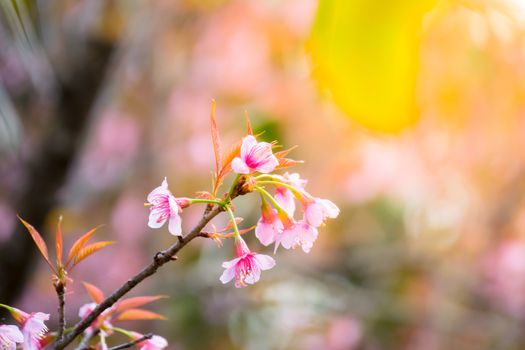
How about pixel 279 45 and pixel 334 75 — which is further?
pixel 279 45

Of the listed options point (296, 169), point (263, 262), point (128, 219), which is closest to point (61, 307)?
point (263, 262)

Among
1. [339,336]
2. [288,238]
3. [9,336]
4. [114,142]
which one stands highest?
[114,142]

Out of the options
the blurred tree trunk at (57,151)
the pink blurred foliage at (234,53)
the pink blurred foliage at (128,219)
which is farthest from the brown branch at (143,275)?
the pink blurred foliage at (128,219)

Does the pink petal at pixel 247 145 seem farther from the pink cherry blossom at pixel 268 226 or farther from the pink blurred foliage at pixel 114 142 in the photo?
the pink blurred foliage at pixel 114 142

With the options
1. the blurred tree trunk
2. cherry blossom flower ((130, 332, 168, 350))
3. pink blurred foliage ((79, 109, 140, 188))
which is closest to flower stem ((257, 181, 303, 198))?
cherry blossom flower ((130, 332, 168, 350))

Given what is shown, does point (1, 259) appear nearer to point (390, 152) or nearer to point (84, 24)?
point (84, 24)

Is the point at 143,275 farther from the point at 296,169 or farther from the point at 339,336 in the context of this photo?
the point at 339,336

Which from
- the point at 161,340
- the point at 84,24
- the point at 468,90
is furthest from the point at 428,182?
the point at 161,340
